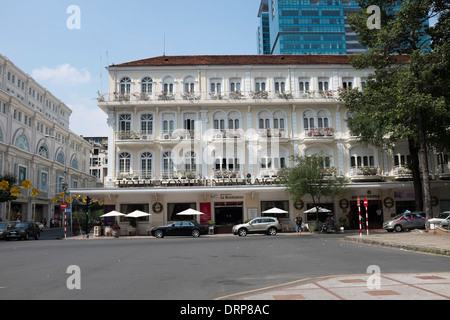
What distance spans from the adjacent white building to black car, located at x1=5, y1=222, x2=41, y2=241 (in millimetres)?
11788

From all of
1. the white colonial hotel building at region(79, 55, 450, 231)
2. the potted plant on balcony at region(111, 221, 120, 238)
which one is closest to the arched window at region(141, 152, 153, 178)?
the white colonial hotel building at region(79, 55, 450, 231)

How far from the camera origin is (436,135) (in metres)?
30.4

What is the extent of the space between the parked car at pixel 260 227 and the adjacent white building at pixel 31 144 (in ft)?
74.8

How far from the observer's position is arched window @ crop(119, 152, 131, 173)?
3825 cm

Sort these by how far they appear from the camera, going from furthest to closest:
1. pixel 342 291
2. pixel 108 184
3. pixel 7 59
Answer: pixel 7 59 → pixel 108 184 → pixel 342 291

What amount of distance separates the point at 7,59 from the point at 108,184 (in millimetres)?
32440

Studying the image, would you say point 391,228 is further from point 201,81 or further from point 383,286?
point 383,286

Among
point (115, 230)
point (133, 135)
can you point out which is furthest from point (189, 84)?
point (115, 230)

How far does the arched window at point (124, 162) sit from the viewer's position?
38250mm

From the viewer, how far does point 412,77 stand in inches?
1013

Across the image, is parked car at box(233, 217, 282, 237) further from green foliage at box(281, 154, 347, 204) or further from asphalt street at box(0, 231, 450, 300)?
asphalt street at box(0, 231, 450, 300)

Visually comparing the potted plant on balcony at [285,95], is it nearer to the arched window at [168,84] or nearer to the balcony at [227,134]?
the balcony at [227,134]

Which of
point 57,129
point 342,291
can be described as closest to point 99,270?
point 342,291

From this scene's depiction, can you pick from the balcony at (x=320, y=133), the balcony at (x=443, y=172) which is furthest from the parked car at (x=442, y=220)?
the balcony at (x=320, y=133)
